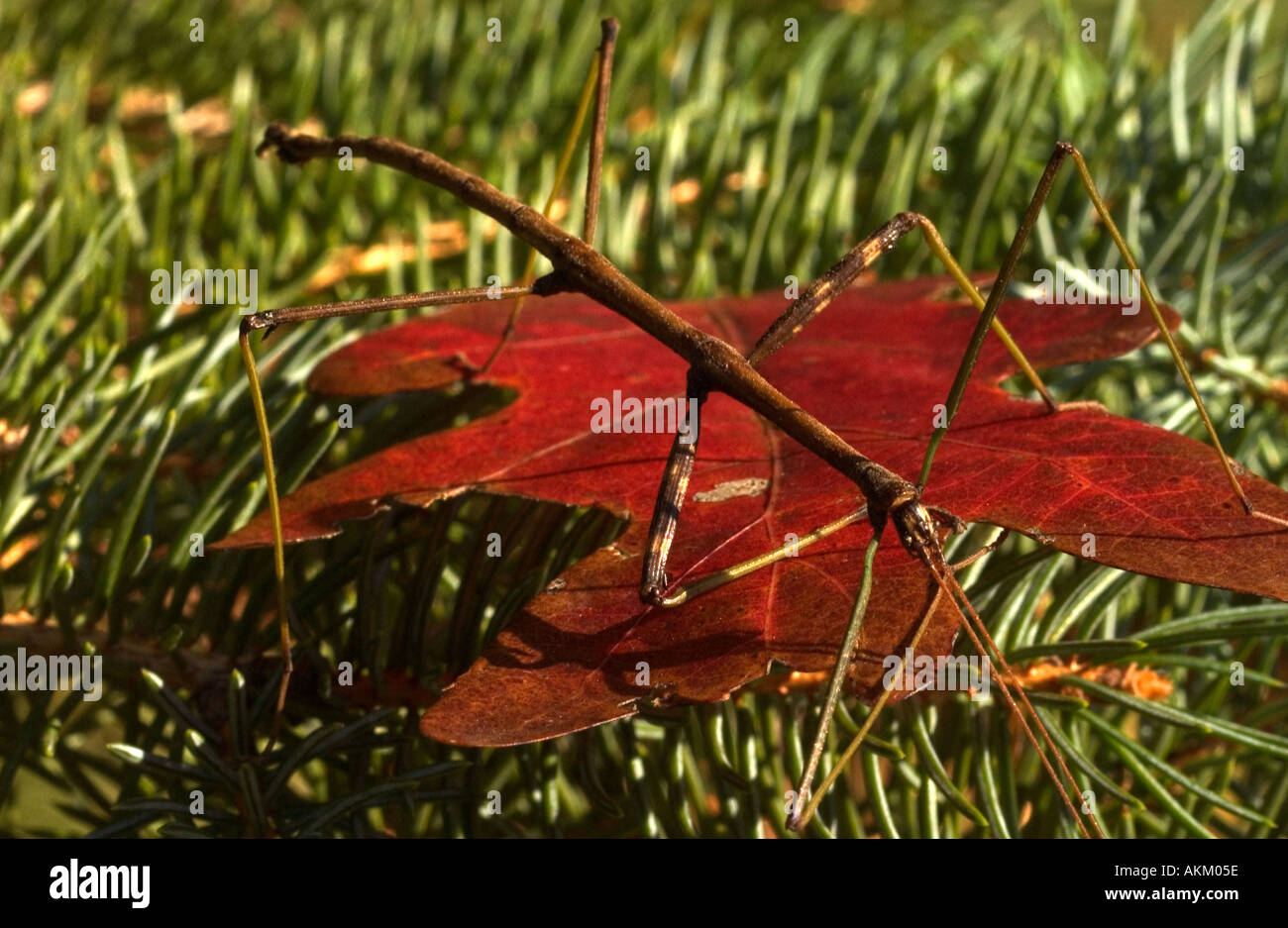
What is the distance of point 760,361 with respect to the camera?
0.86 m

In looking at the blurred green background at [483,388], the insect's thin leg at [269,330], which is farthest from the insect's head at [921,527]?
the insect's thin leg at [269,330]

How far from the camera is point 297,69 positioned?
1.36m

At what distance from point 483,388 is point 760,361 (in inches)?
8.9

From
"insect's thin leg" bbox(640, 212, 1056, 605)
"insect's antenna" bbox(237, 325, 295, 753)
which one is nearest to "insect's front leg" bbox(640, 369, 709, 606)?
"insect's thin leg" bbox(640, 212, 1056, 605)

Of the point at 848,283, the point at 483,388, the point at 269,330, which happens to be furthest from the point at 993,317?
the point at 269,330

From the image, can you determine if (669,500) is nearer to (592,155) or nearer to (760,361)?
(760,361)

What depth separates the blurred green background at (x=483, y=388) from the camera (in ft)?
2.45

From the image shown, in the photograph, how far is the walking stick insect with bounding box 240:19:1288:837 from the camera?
0.62 m

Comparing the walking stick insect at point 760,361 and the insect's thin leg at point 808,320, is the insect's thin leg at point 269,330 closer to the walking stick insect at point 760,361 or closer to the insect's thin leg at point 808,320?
the walking stick insect at point 760,361

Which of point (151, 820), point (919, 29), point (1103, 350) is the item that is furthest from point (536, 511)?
point (919, 29)

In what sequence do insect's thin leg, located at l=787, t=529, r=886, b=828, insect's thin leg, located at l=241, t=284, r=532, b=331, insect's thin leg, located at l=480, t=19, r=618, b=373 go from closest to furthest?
insect's thin leg, located at l=787, t=529, r=886, b=828 < insect's thin leg, located at l=241, t=284, r=532, b=331 < insect's thin leg, located at l=480, t=19, r=618, b=373

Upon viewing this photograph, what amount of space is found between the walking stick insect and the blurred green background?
64 mm

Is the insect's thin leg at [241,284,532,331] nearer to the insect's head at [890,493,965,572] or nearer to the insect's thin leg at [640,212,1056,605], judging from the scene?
the insect's thin leg at [640,212,1056,605]

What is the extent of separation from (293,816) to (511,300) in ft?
1.56
